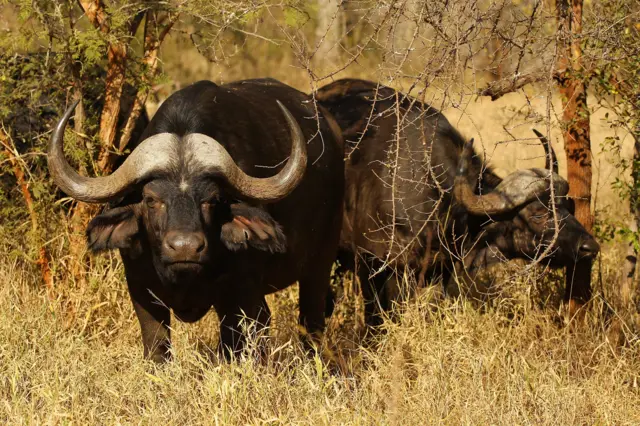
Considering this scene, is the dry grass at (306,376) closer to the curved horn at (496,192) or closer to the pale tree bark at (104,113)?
the pale tree bark at (104,113)

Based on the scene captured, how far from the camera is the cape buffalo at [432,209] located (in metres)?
6.73

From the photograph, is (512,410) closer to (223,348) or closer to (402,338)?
(402,338)

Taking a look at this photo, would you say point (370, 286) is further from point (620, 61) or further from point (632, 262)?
point (620, 61)

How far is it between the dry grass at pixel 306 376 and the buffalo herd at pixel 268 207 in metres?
0.37

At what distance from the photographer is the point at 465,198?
269 inches

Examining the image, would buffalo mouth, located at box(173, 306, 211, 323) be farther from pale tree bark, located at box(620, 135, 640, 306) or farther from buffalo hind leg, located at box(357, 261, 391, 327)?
pale tree bark, located at box(620, 135, 640, 306)

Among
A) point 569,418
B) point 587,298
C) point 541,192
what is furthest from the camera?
point 541,192

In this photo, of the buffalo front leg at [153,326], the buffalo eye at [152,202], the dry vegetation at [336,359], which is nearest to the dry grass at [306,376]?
→ the dry vegetation at [336,359]

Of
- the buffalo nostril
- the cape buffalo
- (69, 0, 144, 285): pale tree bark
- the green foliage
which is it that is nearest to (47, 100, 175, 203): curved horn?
the buffalo nostril

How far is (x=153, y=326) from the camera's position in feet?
16.4

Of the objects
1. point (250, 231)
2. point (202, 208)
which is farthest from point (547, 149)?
point (202, 208)

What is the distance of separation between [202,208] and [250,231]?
29 centimetres

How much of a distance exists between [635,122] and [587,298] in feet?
4.63

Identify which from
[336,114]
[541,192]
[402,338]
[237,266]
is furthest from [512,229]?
[237,266]
